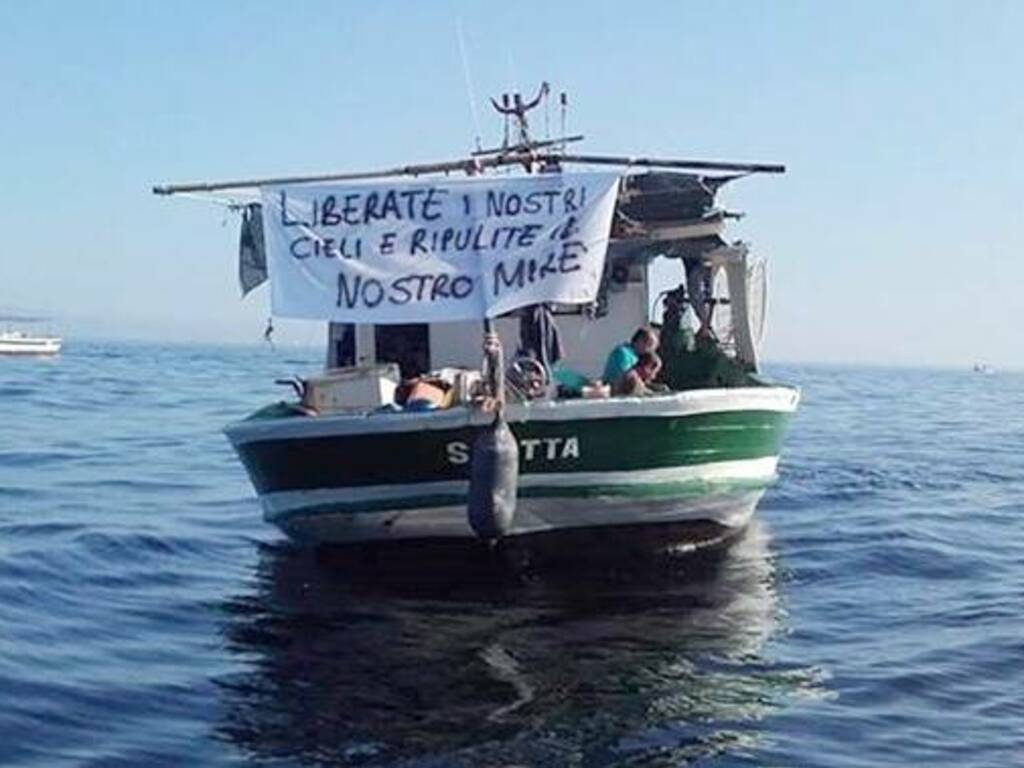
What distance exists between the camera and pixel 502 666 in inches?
422

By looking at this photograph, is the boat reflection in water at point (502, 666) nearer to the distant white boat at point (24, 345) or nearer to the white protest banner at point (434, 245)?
the white protest banner at point (434, 245)

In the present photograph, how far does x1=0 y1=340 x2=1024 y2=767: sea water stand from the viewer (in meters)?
8.81

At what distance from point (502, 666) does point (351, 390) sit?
440cm

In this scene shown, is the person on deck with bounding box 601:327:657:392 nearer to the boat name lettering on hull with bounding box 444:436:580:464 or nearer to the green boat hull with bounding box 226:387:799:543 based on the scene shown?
the green boat hull with bounding box 226:387:799:543

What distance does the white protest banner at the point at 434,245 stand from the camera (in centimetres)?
1392

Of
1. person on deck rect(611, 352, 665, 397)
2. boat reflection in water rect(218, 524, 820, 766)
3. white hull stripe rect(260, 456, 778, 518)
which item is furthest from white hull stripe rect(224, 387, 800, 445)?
boat reflection in water rect(218, 524, 820, 766)

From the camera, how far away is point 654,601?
1315 centimetres

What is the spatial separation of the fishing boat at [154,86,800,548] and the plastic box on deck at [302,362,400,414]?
2 cm

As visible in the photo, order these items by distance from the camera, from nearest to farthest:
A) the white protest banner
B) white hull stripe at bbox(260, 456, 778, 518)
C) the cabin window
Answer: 1. white hull stripe at bbox(260, 456, 778, 518)
2. the white protest banner
3. the cabin window

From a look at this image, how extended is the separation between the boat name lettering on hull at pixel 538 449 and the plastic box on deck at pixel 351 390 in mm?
1248

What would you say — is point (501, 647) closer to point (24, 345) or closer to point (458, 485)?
point (458, 485)

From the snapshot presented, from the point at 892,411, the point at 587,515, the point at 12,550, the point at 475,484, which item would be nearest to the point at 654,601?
the point at 587,515

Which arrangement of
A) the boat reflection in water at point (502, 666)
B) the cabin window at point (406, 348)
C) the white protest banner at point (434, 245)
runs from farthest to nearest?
the cabin window at point (406, 348) < the white protest banner at point (434, 245) < the boat reflection in water at point (502, 666)

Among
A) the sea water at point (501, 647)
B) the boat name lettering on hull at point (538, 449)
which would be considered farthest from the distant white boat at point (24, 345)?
the boat name lettering on hull at point (538, 449)
